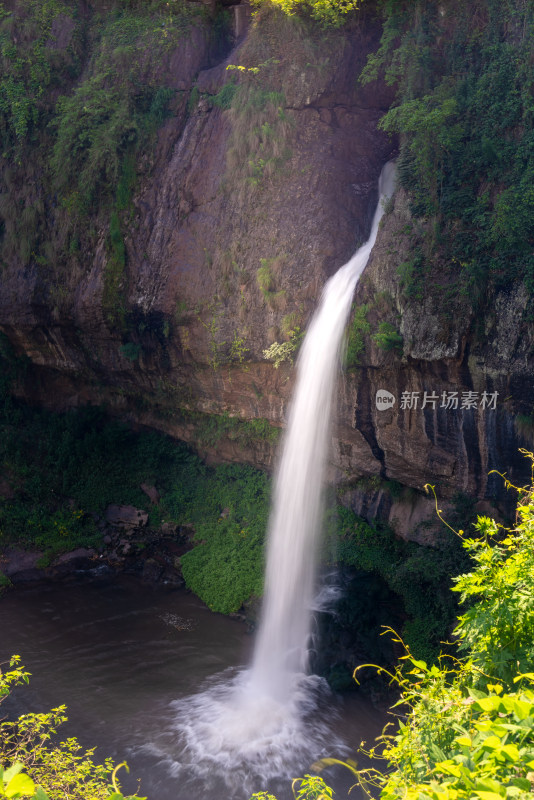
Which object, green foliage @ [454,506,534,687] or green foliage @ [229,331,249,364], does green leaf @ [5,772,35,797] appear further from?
green foliage @ [229,331,249,364]

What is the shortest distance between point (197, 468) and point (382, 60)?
8909 mm

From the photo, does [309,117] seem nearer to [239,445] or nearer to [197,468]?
[239,445]

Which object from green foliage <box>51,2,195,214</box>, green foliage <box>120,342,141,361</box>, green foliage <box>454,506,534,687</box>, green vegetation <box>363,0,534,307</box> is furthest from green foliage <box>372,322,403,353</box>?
green foliage <box>51,2,195,214</box>

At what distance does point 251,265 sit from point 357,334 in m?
2.82

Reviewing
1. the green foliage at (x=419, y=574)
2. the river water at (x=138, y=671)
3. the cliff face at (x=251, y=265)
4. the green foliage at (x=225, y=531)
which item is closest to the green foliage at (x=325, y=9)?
the cliff face at (x=251, y=265)

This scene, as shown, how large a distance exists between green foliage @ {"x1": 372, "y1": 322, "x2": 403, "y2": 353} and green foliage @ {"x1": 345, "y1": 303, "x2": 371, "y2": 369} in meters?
0.35

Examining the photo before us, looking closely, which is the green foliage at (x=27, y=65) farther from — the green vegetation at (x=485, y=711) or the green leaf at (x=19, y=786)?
the green leaf at (x=19, y=786)

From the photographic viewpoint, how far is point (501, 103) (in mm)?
8328

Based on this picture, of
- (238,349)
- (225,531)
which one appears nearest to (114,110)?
(238,349)

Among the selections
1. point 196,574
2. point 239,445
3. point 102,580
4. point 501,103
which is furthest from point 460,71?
point 102,580

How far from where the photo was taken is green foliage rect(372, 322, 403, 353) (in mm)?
8672

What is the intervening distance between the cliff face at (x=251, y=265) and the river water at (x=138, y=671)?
326 cm

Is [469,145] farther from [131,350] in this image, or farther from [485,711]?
[485,711]

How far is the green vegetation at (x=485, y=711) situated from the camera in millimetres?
2164
